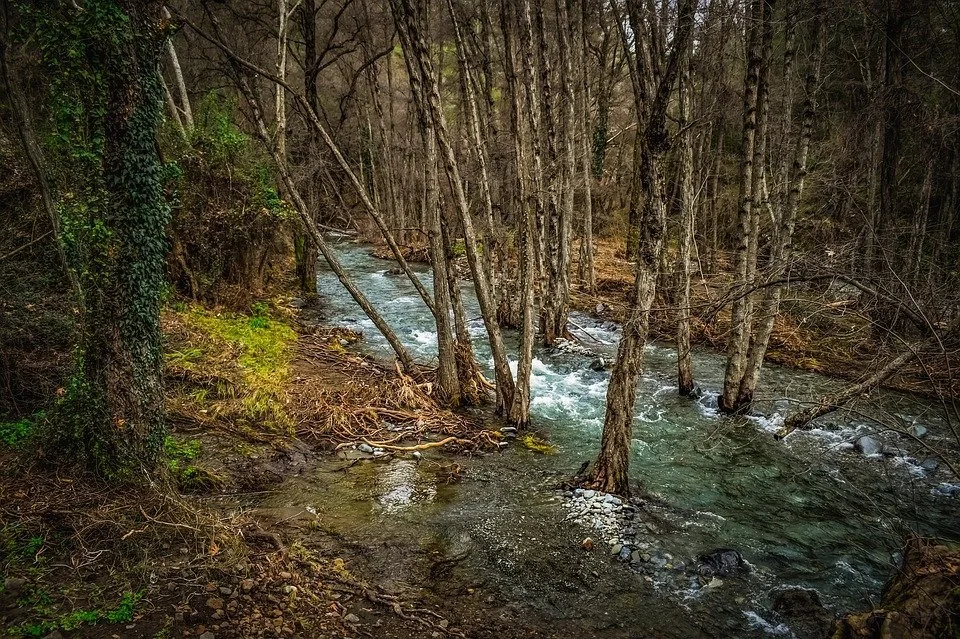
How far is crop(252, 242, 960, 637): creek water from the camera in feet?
14.2

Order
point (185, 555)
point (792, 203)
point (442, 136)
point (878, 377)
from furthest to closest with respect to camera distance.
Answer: point (792, 203), point (442, 136), point (878, 377), point (185, 555)

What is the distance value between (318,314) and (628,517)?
10.5 meters

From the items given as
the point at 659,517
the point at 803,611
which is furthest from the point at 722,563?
the point at 659,517

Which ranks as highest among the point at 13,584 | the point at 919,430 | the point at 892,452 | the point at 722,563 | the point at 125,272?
the point at 125,272

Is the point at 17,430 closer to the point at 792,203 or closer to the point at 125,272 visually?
the point at 125,272

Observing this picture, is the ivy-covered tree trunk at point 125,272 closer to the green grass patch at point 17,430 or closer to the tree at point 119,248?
the tree at point 119,248

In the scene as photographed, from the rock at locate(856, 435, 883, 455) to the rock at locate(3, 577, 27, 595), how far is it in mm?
10401

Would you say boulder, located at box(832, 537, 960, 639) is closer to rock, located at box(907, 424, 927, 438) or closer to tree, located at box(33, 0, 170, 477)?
rock, located at box(907, 424, 927, 438)

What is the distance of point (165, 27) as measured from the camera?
4250mm

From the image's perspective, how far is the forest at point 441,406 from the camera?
3.80 metres

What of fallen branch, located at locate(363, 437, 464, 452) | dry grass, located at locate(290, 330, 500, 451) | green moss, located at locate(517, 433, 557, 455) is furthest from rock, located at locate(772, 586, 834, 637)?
fallen branch, located at locate(363, 437, 464, 452)

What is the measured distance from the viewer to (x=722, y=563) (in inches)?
194

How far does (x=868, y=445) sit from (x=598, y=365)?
192 inches

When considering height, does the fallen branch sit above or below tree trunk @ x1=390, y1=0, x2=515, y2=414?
below
